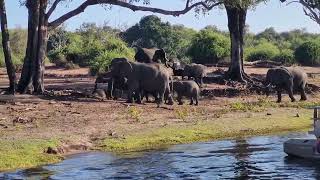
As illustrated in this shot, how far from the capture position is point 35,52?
3019cm

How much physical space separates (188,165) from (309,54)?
46171mm

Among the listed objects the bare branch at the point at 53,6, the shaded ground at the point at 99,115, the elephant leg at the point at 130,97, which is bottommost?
the shaded ground at the point at 99,115

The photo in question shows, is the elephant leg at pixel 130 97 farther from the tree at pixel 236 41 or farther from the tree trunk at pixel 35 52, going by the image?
the tree at pixel 236 41

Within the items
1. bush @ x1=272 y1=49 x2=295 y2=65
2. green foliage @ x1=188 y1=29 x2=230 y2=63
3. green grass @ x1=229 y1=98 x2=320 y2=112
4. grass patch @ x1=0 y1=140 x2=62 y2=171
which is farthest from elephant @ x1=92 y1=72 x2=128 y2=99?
bush @ x1=272 y1=49 x2=295 y2=65

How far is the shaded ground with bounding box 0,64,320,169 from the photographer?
69.5 feet

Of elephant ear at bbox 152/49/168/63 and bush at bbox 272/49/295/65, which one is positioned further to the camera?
bush at bbox 272/49/295/65

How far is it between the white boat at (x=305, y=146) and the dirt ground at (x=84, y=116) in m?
5.73

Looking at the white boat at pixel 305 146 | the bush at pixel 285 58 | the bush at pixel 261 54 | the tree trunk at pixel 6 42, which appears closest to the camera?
the white boat at pixel 305 146

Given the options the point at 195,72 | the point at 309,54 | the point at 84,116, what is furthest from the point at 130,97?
the point at 309,54

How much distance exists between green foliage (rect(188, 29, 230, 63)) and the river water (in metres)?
36.4

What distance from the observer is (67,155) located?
61.6 ft

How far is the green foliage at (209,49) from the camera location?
185ft

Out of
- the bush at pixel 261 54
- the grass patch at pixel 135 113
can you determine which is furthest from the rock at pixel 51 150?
the bush at pixel 261 54

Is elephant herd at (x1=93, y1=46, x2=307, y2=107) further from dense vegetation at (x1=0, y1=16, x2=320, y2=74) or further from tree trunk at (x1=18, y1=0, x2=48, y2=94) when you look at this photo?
dense vegetation at (x1=0, y1=16, x2=320, y2=74)
